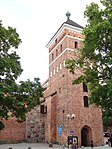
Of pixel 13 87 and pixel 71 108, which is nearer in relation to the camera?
pixel 13 87

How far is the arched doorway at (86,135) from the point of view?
104 feet

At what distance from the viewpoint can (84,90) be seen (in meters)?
32.6

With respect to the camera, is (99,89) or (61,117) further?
(61,117)

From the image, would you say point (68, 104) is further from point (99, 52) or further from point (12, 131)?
point (99, 52)

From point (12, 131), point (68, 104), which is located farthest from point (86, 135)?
point (12, 131)

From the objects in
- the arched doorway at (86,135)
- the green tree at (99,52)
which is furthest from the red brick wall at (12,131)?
the green tree at (99,52)

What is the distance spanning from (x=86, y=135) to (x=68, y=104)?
5665mm

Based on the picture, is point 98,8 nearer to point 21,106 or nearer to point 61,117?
point 21,106

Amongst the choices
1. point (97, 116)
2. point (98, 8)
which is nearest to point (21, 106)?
point (98, 8)

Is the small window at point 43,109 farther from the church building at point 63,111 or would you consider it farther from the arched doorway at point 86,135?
the arched doorway at point 86,135

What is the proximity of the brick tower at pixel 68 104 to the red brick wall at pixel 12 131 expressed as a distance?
420 cm

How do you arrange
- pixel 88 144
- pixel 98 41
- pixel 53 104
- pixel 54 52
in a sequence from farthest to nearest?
pixel 54 52, pixel 53 104, pixel 88 144, pixel 98 41

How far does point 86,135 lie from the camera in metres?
32.1

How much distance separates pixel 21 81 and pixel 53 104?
57.4ft
